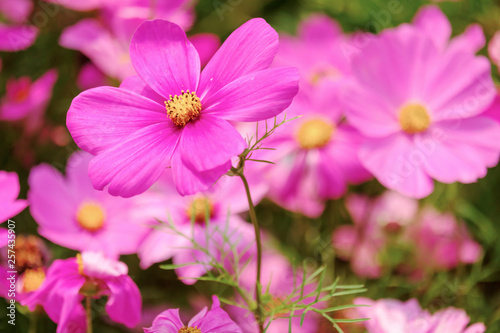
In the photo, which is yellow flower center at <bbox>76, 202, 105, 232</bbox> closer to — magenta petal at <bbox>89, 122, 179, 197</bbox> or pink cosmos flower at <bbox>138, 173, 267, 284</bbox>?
pink cosmos flower at <bbox>138, 173, 267, 284</bbox>

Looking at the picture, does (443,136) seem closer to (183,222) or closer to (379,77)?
(379,77)

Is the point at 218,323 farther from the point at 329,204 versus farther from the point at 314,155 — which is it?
the point at 329,204

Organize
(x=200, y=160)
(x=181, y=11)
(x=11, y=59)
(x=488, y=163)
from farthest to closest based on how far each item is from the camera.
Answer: (x=11, y=59) → (x=181, y=11) → (x=488, y=163) → (x=200, y=160)

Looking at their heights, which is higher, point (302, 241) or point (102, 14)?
point (102, 14)

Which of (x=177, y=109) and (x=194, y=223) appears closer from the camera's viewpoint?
(x=177, y=109)

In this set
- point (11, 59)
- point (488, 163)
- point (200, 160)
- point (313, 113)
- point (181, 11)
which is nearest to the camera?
point (200, 160)

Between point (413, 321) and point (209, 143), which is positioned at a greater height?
point (209, 143)

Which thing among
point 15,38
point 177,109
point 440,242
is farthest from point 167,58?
point 440,242

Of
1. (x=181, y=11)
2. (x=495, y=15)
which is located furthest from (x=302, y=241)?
(x=495, y=15)
